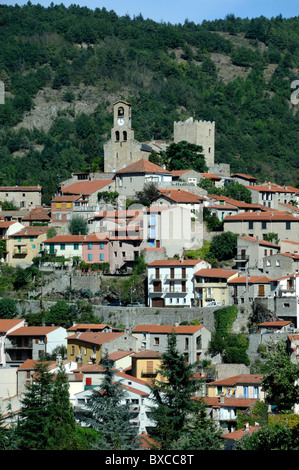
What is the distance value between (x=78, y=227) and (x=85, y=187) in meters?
5.81

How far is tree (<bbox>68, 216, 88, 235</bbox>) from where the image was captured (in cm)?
6838

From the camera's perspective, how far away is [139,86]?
15588 cm

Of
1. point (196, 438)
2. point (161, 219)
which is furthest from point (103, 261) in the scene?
point (196, 438)

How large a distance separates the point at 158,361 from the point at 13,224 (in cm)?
2114

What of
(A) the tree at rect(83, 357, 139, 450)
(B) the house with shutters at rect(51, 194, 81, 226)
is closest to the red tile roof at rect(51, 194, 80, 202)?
(B) the house with shutters at rect(51, 194, 81, 226)

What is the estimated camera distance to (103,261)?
64250 millimetres

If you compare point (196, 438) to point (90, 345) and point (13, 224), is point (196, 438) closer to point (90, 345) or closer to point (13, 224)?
point (90, 345)

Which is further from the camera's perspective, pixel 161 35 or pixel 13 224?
pixel 161 35

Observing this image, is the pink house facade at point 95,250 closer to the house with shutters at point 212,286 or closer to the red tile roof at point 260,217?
the house with shutters at point 212,286

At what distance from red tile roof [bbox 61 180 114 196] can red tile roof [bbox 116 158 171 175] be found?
1.44 meters

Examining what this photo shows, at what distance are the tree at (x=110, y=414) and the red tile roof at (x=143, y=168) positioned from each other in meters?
26.5

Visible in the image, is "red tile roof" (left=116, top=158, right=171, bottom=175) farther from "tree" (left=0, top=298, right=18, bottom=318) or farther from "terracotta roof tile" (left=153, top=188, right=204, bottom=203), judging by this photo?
"tree" (left=0, top=298, right=18, bottom=318)

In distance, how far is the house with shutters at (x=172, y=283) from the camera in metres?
59.5
